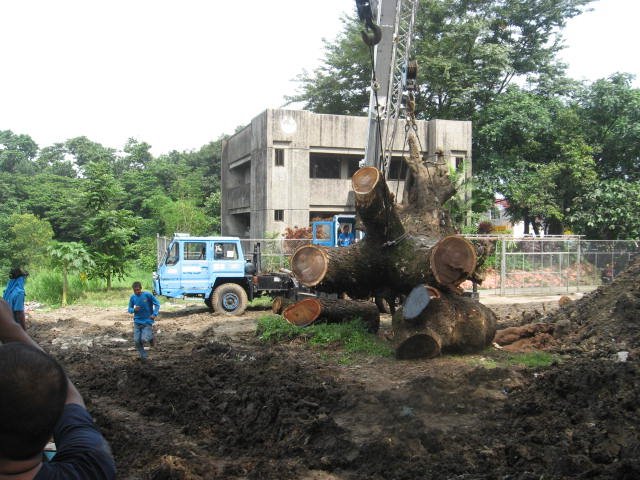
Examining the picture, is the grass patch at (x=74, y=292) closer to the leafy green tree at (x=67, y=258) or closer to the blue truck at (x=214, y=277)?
the leafy green tree at (x=67, y=258)

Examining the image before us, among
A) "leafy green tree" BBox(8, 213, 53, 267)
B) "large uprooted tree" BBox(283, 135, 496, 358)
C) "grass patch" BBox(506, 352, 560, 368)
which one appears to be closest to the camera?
"grass patch" BBox(506, 352, 560, 368)

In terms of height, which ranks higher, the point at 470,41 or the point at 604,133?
the point at 470,41

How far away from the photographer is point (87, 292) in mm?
20984

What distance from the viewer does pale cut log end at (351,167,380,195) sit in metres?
9.28

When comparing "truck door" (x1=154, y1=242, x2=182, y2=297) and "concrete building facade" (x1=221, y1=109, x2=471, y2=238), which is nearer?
"truck door" (x1=154, y1=242, x2=182, y2=297)

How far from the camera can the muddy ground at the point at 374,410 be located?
16.5ft

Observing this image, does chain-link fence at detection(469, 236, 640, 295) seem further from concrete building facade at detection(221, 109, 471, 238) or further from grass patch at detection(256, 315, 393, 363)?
grass patch at detection(256, 315, 393, 363)

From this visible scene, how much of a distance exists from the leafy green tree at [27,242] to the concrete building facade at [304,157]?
12.4 m

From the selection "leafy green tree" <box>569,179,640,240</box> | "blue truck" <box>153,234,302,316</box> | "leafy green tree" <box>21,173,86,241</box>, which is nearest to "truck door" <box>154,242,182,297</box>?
"blue truck" <box>153,234,302,316</box>

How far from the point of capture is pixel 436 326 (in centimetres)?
944

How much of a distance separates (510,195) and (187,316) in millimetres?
17372

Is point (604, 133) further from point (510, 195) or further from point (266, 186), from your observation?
point (266, 186)

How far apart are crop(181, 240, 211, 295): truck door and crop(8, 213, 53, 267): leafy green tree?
19838mm

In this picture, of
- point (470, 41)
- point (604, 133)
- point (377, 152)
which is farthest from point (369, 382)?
point (470, 41)
